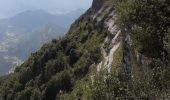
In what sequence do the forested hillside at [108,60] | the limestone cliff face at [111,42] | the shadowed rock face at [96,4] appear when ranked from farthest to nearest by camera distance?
the shadowed rock face at [96,4] → the limestone cliff face at [111,42] → the forested hillside at [108,60]

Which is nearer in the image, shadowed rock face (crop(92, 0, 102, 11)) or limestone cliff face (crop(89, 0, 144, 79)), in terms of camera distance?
limestone cliff face (crop(89, 0, 144, 79))

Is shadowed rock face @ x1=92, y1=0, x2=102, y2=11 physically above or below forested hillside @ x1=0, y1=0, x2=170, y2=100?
above

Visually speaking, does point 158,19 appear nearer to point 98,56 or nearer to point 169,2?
point 169,2

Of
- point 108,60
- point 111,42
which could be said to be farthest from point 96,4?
point 108,60

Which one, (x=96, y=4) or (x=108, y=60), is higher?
(x=96, y=4)

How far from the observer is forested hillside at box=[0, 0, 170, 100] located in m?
29.9

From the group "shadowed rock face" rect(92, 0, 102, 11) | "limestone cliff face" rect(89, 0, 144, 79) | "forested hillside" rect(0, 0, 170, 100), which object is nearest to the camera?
"forested hillside" rect(0, 0, 170, 100)

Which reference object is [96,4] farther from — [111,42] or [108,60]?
[108,60]

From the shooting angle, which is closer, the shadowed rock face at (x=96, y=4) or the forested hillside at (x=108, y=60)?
the forested hillside at (x=108, y=60)

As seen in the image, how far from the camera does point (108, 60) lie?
85.3 meters

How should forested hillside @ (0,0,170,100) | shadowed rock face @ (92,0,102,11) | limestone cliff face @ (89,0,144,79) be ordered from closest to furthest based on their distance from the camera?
forested hillside @ (0,0,170,100) → limestone cliff face @ (89,0,144,79) → shadowed rock face @ (92,0,102,11)

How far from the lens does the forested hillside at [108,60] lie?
29891mm

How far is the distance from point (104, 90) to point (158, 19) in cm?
1320

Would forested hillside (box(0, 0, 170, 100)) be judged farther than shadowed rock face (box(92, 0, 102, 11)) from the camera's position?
No
